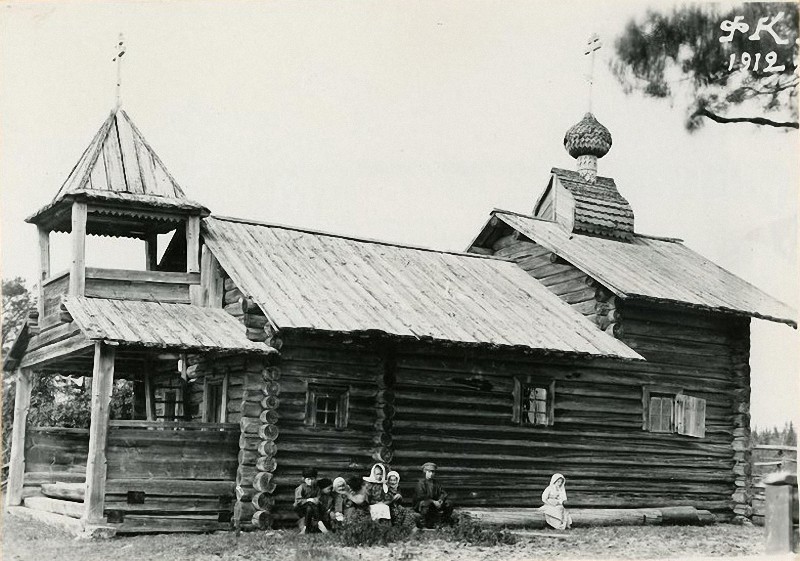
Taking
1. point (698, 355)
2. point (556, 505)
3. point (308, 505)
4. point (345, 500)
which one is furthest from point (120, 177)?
point (698, 355)

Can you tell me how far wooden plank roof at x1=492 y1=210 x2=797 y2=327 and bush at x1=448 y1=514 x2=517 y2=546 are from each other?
6.09m

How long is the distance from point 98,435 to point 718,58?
11184 millimetres

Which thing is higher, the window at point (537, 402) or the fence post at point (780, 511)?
the window at point (537, 402)

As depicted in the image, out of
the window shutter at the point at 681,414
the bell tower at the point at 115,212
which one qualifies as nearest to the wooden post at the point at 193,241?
the bell tower at the point at 115,212

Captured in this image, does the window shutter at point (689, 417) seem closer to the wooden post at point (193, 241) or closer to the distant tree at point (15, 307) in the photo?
the wooden post at point (193, 241)

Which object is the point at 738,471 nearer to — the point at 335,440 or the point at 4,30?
the point at 335,440

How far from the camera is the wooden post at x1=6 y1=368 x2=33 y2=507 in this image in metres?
19.8

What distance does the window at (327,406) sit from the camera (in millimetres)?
18359

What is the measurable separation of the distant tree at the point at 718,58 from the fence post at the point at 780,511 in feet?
23.4

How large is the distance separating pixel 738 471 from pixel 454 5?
11.9 metres

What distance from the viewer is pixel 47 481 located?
1988cm

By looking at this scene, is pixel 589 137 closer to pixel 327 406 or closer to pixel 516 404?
pixel 516 404

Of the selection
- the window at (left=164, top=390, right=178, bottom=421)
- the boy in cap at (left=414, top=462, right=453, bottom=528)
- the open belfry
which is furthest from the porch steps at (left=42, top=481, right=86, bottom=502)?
the boy in cap at (left=414, top=462, right=453, bottom=528)

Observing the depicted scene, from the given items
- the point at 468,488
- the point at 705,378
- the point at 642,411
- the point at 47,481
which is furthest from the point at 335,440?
the point at 705,378
